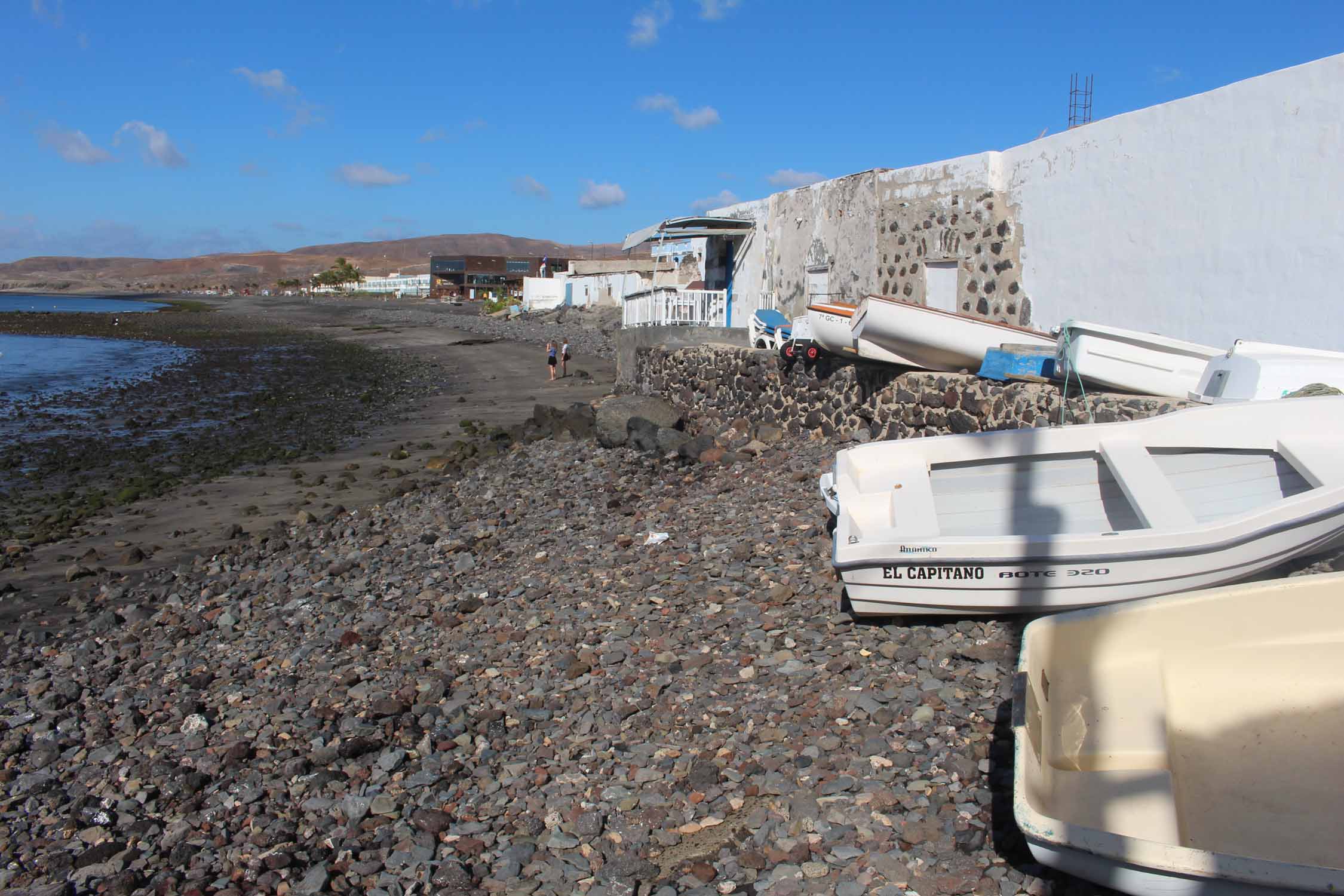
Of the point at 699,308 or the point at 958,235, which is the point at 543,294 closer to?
the point at 699,308

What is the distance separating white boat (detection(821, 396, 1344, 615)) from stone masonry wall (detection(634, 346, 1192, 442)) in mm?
990

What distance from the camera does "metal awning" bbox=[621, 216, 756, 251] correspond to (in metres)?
18.8

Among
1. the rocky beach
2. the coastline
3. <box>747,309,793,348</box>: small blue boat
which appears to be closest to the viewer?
the rocky beach

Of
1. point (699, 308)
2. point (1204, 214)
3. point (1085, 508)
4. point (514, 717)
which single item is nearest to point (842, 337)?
point (1204, 214)

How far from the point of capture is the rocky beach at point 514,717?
177 inches

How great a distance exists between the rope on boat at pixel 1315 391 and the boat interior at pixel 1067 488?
2.39 ft

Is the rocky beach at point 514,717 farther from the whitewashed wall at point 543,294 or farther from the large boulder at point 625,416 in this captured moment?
the whitewashed wall at point 543,294

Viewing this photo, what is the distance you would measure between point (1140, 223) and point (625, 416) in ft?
24.9

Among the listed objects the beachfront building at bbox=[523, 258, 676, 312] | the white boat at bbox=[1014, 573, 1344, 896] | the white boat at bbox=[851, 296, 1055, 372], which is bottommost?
the white boat at bbox=[1014, 573, 1344, 896]

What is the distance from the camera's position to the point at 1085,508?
6.88m

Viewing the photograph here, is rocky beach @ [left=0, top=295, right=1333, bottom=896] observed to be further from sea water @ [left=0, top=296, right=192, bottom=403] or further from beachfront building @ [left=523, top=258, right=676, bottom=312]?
beachfront building @ [left=523, top=258, right=676, bottom=312]

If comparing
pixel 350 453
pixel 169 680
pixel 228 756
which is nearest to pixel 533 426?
pixel 350 453

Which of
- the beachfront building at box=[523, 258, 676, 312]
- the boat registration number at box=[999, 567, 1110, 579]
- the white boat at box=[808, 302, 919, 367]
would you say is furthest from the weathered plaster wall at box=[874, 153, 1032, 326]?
the beachfront building at box=[523, 258, 676, 312]

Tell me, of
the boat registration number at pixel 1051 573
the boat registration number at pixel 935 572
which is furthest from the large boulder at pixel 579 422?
the boat registration number at pixel 1051 573
